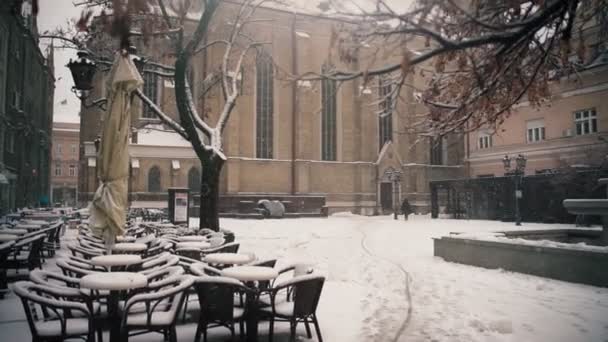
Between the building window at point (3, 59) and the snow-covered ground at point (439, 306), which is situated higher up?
the building window at point (3, 59)

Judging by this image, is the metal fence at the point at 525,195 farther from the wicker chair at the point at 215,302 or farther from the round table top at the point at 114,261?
the round table top at the point at 114,261

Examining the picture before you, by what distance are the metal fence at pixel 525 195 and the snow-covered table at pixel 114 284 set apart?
77.2 feet

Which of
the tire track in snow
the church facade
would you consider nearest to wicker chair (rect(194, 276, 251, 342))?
the tire track in snow

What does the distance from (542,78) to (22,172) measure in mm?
33418

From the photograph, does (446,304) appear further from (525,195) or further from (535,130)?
(535,130)

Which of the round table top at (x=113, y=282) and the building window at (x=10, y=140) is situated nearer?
the round table top at (x=113, y=282)

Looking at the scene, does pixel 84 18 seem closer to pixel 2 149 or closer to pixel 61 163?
pixel 2 149

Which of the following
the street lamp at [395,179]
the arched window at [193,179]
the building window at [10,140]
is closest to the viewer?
the building window at [10,140]

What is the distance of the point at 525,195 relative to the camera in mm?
26297

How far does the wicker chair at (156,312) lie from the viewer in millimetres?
3746

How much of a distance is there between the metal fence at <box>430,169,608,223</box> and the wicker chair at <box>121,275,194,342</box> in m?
23.2

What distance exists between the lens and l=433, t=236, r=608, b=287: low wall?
785cm

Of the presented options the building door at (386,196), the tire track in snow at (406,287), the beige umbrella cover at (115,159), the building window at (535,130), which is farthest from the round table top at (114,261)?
the building window at (535,130)

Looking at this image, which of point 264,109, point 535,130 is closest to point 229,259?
point 264,109
